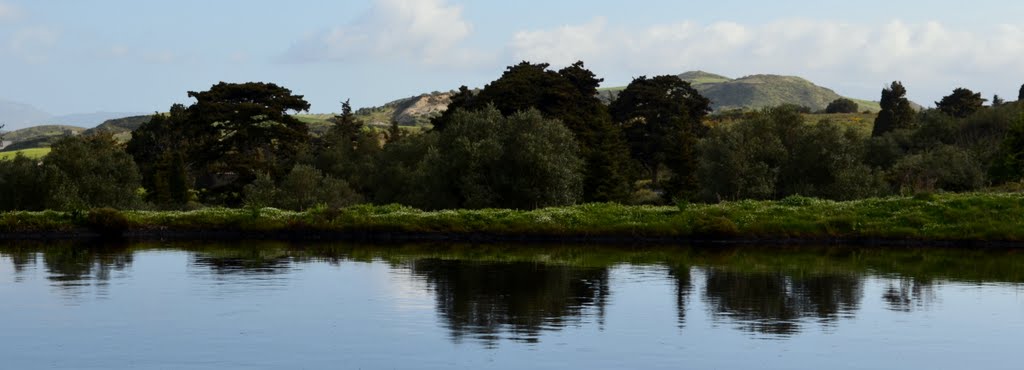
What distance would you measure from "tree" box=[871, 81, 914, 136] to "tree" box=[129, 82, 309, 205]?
252ft

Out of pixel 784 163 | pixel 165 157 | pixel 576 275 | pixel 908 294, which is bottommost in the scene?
pixel 908 294

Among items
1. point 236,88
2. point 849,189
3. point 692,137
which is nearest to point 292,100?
point 236,88

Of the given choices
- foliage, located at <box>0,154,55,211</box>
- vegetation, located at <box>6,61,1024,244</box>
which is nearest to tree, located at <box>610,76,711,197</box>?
vegetation, located at <box>6,61,1024,244</box>

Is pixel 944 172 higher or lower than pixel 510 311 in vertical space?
higher

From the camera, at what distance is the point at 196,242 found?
61844 millimetres

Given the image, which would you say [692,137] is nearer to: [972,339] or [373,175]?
[373,175]

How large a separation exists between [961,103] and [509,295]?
4881 inches

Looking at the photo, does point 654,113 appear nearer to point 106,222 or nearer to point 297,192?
point 297,192

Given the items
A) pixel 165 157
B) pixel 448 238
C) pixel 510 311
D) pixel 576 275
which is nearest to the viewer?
pixel 510 311

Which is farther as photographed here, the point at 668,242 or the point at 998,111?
the point at 998,111

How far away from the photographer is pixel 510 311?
30.8m

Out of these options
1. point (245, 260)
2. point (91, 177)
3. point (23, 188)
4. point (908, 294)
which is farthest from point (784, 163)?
point (23, 188)

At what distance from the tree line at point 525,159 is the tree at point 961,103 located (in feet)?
68.3

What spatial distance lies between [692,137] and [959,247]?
4896cm
